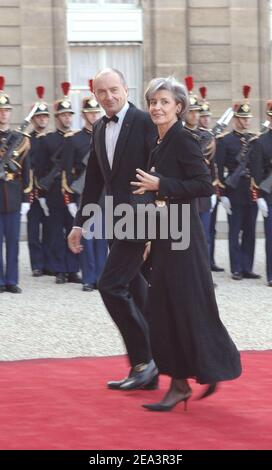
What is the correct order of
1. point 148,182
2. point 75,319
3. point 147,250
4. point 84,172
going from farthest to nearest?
1. point 84,172
2. point 75,319
3. point 147,250
4. point 148,182

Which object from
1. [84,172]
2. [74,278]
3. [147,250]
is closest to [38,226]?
[74,278]

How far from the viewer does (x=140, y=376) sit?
704cm

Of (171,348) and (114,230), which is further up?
(114,230)

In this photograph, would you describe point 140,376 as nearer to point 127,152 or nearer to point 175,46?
point 127,152

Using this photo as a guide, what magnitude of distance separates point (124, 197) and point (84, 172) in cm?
531

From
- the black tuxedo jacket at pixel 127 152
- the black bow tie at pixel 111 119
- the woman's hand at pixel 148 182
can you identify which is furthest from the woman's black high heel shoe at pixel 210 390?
the black bow tie at pixel 111 119

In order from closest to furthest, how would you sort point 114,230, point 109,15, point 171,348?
point 171,348, point 114,230, point 109,15

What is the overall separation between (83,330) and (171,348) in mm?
3058

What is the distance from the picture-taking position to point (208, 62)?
21.1 m

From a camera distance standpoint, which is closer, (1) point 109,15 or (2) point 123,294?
(2) point 123,294

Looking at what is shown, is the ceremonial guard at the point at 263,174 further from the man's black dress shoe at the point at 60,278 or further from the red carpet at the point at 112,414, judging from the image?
the red carpet at the point at 112,414

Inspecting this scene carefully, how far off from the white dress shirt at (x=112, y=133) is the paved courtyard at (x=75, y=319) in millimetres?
1776
